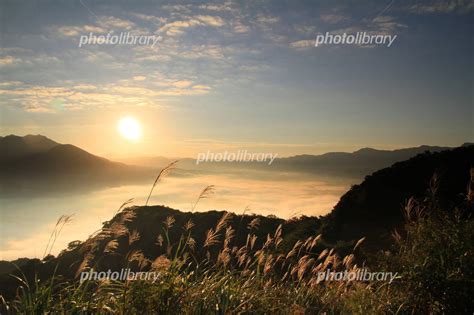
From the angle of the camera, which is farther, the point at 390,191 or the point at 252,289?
the point at 390,191

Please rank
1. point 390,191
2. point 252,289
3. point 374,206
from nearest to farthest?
point 252,289, point 374,206, point 390,191

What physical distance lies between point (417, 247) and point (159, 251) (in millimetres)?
18217

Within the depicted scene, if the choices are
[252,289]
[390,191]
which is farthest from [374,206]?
[252,289]

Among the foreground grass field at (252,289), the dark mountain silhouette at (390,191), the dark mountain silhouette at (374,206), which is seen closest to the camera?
the foreground grass field at (252,289)

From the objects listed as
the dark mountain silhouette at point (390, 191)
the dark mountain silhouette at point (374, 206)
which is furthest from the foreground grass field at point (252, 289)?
the dark mountain silhouette at point (390, 191)

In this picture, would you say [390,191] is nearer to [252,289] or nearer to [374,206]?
[374,206]

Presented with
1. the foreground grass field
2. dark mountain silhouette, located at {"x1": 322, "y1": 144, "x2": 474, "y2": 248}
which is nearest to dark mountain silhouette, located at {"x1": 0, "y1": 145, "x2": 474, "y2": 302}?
dark mountain silhouette, located at {"x1": 322, "y1": 144, "x2": 474, "y2": 248}

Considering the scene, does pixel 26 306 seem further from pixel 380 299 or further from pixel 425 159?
pixel 425 159

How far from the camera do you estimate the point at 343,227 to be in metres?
23.1

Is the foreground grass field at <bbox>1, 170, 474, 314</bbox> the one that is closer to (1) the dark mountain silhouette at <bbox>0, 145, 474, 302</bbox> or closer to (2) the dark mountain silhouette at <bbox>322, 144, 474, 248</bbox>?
(1) the dark mountain silhouette at <bbox>0, 145, 474, 302</bbox>

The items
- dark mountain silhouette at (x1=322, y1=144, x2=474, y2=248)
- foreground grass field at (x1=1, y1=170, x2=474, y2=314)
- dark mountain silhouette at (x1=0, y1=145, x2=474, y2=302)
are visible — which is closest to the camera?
foreground grass field at (x1=1, y1=170, x2=474, y2=314)

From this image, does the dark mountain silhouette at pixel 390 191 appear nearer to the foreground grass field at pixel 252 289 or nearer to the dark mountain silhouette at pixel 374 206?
the dark mountain silhouette at pixel 374 206

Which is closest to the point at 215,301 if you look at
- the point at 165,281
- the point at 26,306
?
the point at 165,281

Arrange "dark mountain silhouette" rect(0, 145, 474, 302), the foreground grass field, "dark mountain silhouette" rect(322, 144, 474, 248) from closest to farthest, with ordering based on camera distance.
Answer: the foreground grass field, "dark mountain silhouette" rect(0, 145, 474, 302), "dark mountain silhouette" rect(322, 144, 474, 248)
